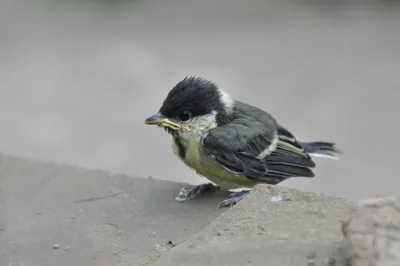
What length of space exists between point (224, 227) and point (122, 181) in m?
0.99

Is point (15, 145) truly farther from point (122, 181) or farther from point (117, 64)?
point (122, 181)

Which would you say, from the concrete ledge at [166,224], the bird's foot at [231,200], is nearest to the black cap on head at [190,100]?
the concrete ledge at [166,224]

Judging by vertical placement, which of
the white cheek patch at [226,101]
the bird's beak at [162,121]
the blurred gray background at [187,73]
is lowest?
the blurred gray background at [187,73]

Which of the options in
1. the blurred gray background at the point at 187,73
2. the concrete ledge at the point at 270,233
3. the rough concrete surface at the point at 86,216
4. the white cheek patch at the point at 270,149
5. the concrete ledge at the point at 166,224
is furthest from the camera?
the blurred gray background at the point at 187,73

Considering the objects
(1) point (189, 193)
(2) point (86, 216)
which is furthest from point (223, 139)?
(2) point (86, 216)

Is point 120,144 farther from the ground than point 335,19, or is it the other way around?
point 335,19

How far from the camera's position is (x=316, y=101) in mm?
7441

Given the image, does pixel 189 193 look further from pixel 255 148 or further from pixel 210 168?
pixel 255 148

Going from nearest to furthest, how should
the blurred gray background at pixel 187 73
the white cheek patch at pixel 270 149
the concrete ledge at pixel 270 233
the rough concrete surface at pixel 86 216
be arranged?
the concrete ledge at pixel 270 233 → the rough concrete surface at pixel 86 216 → the white cheek patch at pixel 270 149 → the blurred gray background at pixel 187 73

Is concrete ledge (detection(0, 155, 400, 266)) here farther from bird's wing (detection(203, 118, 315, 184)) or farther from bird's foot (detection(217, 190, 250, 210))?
bird's wing (detection(203, 118, 315, 184))

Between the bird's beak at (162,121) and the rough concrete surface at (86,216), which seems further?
the bird's beak at (162,121)

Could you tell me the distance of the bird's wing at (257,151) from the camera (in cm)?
379

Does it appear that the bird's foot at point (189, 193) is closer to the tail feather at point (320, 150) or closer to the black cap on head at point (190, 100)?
the black cap on head at point (190, 100)

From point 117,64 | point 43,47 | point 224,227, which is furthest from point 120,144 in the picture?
point 224,227
